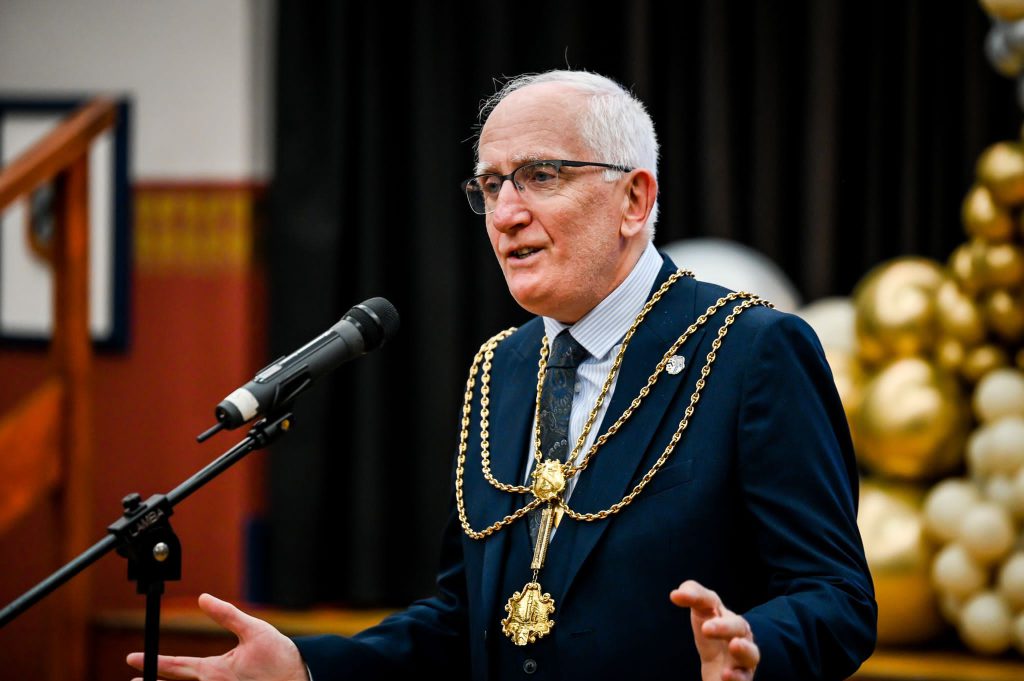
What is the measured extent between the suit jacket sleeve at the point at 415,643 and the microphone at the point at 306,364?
0.38 m

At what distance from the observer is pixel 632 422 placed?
67.2 inches

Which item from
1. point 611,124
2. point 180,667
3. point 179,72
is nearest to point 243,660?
point 180,667

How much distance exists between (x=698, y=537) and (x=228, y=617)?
0.58m

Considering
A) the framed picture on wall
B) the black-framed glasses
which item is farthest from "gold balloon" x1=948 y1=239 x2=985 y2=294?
the framed picture on wall

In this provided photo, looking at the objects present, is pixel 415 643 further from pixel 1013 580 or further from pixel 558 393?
pixel 1013 580

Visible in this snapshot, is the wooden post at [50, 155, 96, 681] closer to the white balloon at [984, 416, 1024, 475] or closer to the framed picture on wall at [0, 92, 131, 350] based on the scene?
the framed picture on wall at [0, 92, 131, 350]

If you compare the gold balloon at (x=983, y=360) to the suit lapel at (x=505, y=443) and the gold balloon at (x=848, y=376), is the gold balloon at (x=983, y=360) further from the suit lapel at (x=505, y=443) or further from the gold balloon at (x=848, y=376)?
the suit lapel at (x=505, y=443)

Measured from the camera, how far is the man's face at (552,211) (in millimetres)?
1731

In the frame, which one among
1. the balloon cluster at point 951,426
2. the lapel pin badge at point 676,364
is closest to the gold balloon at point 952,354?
the balloon cluster at point 951,426

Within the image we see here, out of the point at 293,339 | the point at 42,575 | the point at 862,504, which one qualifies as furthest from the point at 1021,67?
the point at 42,575

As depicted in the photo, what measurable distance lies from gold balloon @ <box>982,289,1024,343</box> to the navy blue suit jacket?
1366 millimetres

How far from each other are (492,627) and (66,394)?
2226mm

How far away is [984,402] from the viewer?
286cm

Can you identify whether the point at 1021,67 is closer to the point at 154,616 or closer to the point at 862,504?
the point at 862,504
